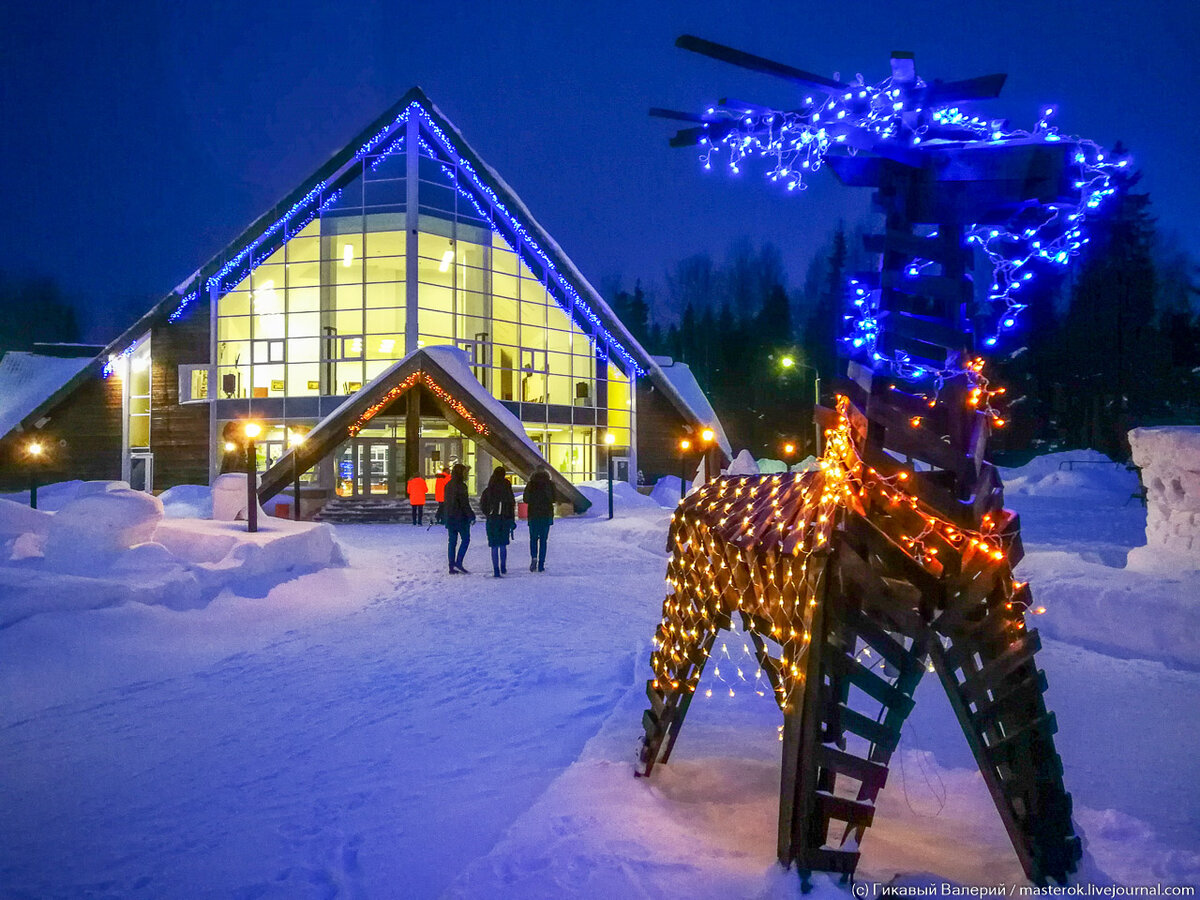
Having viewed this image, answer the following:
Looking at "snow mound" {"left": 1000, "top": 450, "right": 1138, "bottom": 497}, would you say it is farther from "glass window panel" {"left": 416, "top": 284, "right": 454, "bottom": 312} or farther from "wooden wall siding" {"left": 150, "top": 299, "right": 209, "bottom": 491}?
"wooden wall siding" {"left": 150, "top": 299, "right": 209, "bottom": 491}

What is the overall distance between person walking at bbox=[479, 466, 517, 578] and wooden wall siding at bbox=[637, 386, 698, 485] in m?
19.9

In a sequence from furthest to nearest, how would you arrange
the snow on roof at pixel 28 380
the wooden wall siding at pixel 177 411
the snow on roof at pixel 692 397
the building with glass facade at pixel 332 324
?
the snow on roof at pixel 692 397, the wooden wall siding at pixel 177 411, the building with glass facade at pixel 332 324, the snow on roof at pixel 28 380

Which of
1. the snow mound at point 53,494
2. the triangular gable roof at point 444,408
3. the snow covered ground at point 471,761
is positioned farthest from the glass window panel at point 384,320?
the snow covered ground at point 471,761

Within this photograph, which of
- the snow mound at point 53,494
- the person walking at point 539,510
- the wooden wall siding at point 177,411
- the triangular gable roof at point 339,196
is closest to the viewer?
the person walking at point 539,510

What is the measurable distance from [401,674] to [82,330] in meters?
81.2

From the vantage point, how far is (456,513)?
13.1 meters

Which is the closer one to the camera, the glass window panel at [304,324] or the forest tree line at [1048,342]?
the glass window panel at [304,324]

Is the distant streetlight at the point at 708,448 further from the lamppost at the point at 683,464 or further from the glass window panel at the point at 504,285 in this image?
the glass window panel at the point at 504,285

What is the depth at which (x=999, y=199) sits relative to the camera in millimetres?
3355

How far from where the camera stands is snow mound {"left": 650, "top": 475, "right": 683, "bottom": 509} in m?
31.2

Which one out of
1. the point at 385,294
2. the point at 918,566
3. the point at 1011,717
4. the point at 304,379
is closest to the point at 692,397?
the point at 385,294

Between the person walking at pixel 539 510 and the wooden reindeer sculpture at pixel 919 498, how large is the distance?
9.86 metres

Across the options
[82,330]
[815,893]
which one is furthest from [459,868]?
[82,330]

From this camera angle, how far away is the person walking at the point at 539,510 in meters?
13.4
